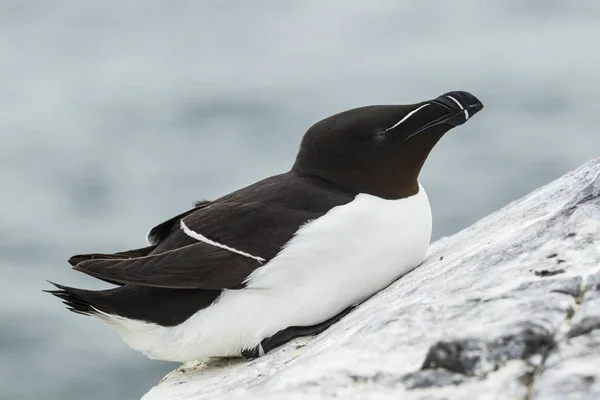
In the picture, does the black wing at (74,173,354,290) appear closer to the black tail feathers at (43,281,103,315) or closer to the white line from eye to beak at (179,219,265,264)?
the white line from eye to beak at (179,219,265,264)

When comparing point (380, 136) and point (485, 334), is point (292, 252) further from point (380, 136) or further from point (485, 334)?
point (485, 334)

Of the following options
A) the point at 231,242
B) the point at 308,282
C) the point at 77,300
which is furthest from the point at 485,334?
the point at 77,300

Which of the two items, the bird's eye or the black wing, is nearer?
the black wing

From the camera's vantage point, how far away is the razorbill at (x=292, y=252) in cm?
439

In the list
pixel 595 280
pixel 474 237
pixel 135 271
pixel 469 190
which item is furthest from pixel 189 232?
pixel 469 190

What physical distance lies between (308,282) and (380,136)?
29.0 inches

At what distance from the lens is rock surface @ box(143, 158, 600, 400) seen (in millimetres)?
2820

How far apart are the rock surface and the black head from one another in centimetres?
66

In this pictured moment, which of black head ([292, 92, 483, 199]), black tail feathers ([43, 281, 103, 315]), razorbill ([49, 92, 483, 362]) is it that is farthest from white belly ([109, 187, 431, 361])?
black tail feathers ([43, 281, 103, 315])

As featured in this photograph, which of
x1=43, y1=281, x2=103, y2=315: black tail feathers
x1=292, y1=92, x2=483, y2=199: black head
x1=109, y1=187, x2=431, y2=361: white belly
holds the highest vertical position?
x1=292, y1=92, x2=483, y2=199: black head

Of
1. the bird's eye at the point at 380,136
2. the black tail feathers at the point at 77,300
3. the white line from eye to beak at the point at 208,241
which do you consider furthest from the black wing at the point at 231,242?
the bird's eye at the point at 380,136

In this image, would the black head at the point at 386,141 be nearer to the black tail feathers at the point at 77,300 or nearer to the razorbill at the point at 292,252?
the razorbill at the point at 292,252

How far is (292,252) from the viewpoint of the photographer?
4379 mm

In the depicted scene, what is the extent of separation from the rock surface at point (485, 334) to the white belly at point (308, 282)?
Answer: 0.32 metres
